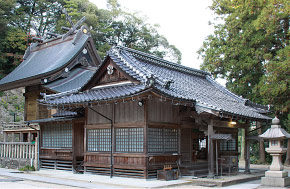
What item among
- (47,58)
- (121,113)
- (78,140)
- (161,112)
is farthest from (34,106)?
(161,112)

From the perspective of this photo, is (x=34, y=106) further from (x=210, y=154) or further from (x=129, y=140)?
(x=210, y=154)

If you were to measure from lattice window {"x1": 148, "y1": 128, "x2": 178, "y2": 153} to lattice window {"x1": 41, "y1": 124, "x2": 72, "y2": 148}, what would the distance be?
6.12 metres

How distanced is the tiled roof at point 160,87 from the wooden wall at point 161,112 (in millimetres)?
895

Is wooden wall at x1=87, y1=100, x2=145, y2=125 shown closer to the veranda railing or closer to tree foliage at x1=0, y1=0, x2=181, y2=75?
the veranda railing

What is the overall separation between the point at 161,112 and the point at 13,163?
445 inches

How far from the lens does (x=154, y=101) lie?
14.1 metres

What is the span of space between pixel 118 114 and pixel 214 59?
44.0 ft

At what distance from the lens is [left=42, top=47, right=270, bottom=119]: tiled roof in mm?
13344

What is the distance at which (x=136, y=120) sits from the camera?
1406 cm

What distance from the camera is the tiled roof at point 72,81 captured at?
66.0ft

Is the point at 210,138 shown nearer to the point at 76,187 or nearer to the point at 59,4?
the point at 76,187

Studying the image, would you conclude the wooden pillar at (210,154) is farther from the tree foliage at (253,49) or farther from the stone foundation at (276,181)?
the tree foliage at (253,49)

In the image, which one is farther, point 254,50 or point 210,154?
point 254,50

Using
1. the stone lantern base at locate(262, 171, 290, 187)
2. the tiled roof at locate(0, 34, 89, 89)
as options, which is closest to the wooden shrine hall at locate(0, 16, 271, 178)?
the tiled roof at locate(0, 34, 89, 89)
